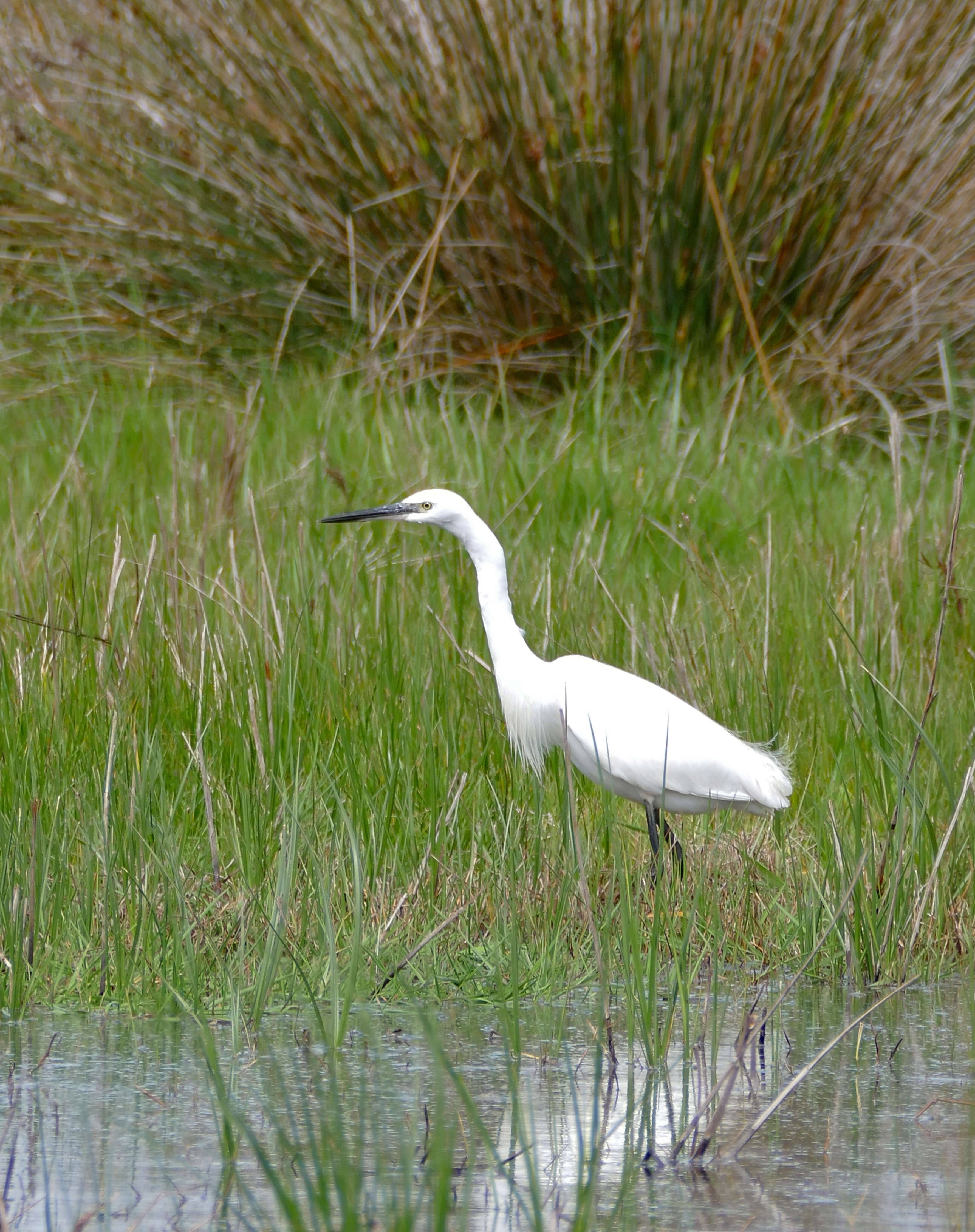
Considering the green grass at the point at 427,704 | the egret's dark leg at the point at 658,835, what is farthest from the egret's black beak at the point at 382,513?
the egret's dark leg at the point at 658,835

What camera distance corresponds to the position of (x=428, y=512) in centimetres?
397

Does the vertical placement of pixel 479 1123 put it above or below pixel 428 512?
below

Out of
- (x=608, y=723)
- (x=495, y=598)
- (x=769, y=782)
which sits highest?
(x=495, y=598)

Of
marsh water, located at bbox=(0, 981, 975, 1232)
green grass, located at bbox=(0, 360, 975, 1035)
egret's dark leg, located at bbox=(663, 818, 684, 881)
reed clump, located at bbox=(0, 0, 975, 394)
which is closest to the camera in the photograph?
marsh water, located at bbox=(0, 981, 975, 1232)

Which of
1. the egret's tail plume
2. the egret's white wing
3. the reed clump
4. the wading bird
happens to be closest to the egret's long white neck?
the wading bird

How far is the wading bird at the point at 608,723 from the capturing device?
3.76m

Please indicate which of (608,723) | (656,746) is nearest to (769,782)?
(656,746)

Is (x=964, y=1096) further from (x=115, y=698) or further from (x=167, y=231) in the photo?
(x=167, y=231)

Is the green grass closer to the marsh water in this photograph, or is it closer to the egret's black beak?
the marsh water

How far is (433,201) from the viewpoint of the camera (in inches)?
291

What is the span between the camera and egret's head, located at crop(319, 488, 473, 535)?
3.91 meters

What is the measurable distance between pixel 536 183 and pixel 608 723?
3.99m

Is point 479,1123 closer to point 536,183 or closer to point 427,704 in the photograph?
point 427,704

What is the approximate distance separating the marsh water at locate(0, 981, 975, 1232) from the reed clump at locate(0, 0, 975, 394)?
4.58 m
